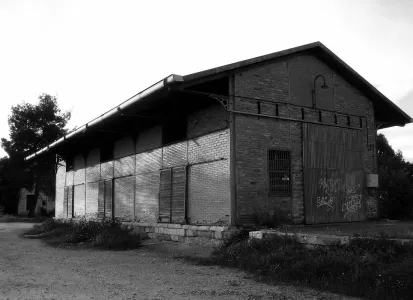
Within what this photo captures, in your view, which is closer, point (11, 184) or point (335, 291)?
point (335, 291)

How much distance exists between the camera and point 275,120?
12.3 meters

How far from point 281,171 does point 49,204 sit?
149ft

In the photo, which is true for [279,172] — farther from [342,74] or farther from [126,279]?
[126,279]

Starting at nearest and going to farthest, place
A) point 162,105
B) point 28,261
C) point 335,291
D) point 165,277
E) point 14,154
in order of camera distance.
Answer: point 335,291 → point 165,277 → point 28,261 → point 162,105 → point 14,154

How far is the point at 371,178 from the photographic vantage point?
14.1 m

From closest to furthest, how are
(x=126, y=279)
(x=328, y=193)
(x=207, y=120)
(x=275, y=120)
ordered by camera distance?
(x=126, y=279), (x=275, y=120), (x=207, y=120), (x=328, y=193)

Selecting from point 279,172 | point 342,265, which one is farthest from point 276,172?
point 342,265

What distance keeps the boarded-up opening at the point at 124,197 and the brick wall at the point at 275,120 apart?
6.57 metres

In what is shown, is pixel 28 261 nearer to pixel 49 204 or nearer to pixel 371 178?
pixel 371 178

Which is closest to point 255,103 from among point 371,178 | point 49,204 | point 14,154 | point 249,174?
point 249,174

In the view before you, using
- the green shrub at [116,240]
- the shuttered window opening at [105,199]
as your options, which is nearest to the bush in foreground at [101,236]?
the green shrub at [116,240]

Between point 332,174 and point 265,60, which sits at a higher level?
point 265,60

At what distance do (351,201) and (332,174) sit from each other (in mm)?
1218

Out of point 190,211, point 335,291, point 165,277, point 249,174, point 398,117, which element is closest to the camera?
point 335,291
